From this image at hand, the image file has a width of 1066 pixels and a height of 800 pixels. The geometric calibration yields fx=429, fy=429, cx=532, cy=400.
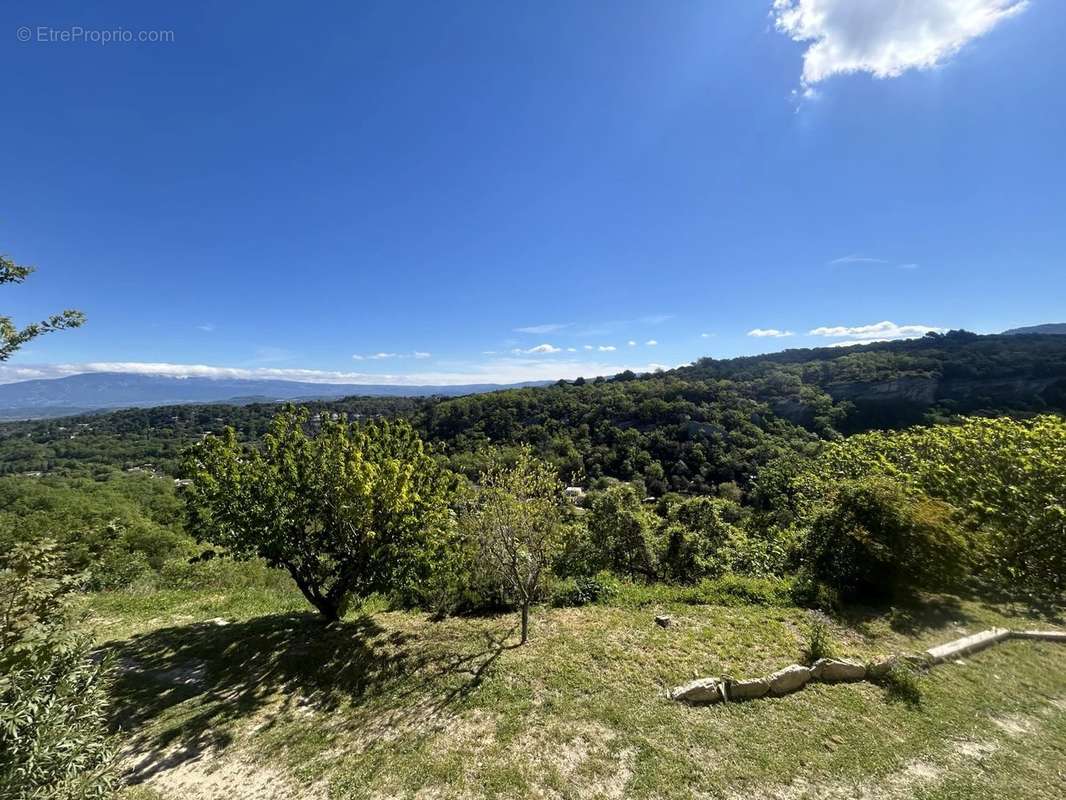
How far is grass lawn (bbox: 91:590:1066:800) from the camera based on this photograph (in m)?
6.48

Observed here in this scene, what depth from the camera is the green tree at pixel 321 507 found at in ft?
33.8

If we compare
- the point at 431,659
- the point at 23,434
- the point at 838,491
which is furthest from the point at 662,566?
the point at 23,434

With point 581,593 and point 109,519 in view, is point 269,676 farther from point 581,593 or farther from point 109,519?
point 109,519

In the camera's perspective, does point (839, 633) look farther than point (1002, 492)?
No

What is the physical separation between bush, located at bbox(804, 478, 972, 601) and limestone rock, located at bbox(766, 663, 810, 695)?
5.57m

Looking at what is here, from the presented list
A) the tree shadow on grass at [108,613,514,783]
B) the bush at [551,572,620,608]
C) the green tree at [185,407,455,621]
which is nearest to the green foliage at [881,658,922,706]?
the bush at [551,572,620,608]

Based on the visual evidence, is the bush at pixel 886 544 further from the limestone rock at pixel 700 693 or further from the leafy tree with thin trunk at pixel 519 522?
the leafy tree with thin trunk at pixel 519 522

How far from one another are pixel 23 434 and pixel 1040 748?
193613 millimetres

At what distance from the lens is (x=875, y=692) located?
27.6 ft

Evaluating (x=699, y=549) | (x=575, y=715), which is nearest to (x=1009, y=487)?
(x=699, y=549)

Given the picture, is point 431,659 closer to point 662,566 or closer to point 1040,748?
point 1040,748

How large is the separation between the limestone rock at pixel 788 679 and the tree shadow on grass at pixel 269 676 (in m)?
5.86

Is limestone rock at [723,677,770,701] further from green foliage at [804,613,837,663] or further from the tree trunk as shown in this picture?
the tree trunk

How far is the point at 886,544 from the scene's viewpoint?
41.4ft
